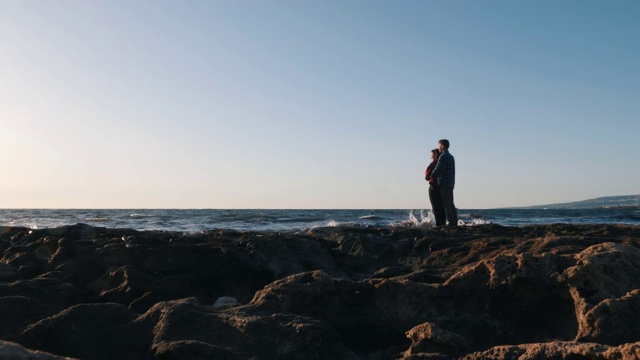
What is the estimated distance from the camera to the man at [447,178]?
1046 cm

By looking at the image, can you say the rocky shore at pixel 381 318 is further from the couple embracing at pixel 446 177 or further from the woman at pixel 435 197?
the woman at pixel 435 197

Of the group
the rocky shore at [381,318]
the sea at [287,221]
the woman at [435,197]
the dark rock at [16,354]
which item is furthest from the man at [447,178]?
the dark rock at [16,354]

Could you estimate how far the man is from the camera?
10461 mm

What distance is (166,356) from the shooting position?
9.04 feet

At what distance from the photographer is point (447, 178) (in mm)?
10484

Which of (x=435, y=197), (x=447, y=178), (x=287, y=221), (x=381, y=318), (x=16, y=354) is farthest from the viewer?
(x=287, y=221)

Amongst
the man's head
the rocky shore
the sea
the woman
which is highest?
the man's head

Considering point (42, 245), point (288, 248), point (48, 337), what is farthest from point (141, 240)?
point (48, 337)

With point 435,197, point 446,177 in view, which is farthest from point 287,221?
point 446,177

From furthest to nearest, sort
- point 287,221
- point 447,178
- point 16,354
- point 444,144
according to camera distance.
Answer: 1. point 287,221
2. point 444,144
3. point 447,178
4. point 16,354

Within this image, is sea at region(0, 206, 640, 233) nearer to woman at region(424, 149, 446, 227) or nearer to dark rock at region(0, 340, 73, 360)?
woman at region(424, 149, 446, 227)

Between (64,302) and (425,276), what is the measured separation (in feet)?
8.33

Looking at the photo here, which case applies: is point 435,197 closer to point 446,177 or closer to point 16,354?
point 446,177

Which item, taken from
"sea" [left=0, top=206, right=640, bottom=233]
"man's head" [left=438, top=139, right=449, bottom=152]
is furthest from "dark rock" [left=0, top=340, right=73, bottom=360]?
"sea" [left=0, top=206, right=640, bottom=233]
